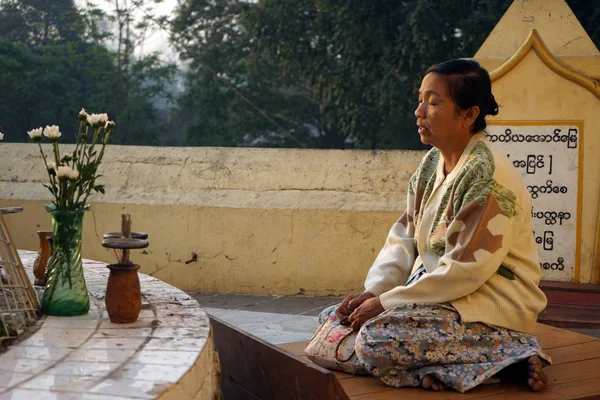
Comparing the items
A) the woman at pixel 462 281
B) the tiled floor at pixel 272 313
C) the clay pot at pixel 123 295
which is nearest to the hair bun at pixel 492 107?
the woman at pixel 462 281

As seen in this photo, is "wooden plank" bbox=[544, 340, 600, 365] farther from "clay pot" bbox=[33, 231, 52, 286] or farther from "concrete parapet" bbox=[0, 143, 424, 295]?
"concrete parapet" bbox=[0, 143, 424, 295]

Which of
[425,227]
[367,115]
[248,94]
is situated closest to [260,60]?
[248,94]

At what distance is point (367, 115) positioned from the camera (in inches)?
626

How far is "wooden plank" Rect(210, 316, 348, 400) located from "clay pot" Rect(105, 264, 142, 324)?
470mm

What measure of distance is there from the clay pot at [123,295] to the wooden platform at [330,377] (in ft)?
1.56

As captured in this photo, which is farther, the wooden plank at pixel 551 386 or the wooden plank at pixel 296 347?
the wooden plank at pixel 296 347

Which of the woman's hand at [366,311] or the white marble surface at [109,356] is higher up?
the white marble surface at [109,356]

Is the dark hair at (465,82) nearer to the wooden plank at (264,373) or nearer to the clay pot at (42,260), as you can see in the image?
the wooden plank at (264,373)

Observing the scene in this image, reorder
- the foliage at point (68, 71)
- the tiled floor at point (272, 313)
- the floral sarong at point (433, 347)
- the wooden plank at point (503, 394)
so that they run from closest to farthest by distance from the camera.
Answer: the wooden plank at point (503, 394), the floral sarong at point (433, 347), the tiled floor at point (272, 313), the foliage at point (68, 71)

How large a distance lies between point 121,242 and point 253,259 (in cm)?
314

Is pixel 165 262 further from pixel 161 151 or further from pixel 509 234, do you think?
pixel 509 234

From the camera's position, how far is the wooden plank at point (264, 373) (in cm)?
226

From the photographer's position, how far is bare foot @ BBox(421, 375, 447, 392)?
245cm

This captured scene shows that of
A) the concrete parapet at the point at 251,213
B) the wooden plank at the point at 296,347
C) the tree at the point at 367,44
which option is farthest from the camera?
the tree at the point at 367,44
